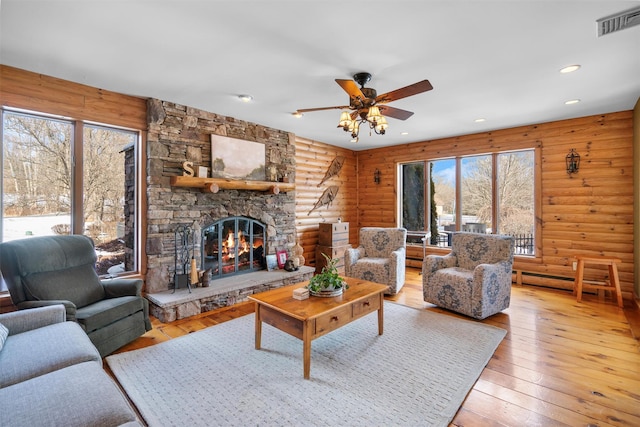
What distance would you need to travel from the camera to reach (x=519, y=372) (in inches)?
95.8

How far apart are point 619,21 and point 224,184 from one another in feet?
13.5

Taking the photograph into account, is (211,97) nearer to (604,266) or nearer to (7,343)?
(7,343)

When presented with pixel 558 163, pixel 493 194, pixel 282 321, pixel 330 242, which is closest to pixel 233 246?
pixel 330 242

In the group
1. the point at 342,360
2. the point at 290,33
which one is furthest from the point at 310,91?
the point at 342,360

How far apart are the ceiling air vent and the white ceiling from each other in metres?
0.06

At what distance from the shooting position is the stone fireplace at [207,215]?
372cm

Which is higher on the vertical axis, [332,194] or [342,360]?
[332,194]

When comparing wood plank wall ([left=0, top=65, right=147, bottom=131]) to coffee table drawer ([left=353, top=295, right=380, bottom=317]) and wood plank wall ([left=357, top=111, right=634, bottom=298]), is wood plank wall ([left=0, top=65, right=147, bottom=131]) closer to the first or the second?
coffee table drawer ([left=353, top=295, right=380, bottom=317])

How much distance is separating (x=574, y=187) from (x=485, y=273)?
8.64 feet

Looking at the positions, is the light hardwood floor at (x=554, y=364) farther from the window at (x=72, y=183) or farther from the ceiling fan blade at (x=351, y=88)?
the ceiling fan blade at (x=351, y=88)

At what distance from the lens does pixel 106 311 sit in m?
2.61

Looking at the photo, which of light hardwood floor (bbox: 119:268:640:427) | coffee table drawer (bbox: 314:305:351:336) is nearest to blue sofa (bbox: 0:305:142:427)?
light hardwood floor (bbox: 119:268:640:427)

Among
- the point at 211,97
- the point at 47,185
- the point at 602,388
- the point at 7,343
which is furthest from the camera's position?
the point at 211,97

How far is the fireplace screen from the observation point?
14.3 feet
